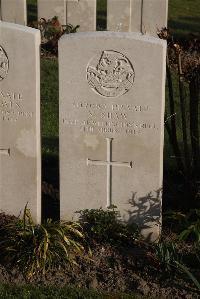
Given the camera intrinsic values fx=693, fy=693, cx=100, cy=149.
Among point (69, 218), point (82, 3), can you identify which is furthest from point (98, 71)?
point (82, 3)

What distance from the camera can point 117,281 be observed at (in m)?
6.11

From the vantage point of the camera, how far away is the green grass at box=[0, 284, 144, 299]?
19.3 feet

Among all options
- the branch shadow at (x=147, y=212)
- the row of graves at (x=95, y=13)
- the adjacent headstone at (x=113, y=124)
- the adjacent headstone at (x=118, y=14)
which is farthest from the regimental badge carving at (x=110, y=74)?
the adjacent headstone at (x=118, y=14)

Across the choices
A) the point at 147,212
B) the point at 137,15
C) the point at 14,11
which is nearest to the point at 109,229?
the point at 147,212

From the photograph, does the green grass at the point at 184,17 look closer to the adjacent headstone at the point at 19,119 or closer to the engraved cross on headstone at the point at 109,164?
the engraved cross on headstone at the point at 109,164

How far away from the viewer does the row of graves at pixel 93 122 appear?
6430 millimetres

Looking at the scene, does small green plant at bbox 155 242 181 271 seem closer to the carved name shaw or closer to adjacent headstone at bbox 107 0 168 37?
the carved name shaw

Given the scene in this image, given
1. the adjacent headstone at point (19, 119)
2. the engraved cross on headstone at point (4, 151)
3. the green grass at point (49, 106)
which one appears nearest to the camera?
the adjacent headstone at point (19, 119)

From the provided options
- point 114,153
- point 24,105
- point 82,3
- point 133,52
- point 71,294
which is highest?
point 82,3

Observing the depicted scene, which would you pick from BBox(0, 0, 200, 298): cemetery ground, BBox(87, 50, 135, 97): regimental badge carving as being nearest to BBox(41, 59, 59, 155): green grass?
BBox(0, 0, 200, 298): cemetery ground

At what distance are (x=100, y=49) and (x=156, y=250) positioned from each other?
6.28 ft

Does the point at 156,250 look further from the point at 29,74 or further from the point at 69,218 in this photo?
the point at 29,74

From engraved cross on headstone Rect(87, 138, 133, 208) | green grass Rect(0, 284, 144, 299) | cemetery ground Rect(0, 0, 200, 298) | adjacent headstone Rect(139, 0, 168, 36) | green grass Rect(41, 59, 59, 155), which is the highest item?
adjacent headstone Rect(139, 0, 168, 36)

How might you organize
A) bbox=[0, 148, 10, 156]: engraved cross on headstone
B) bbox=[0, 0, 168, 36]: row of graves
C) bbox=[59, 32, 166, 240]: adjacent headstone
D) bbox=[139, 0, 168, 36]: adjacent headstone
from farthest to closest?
bbox=[0, 0, 168, 36]: row of graves < bbox=[139, 0, 168, 36]: adjacent headstone < bbox=[0, 148, 10, 156]: engraved cross on headstone < bbox=[59, 32, 166, 240]: adjacent headstone
